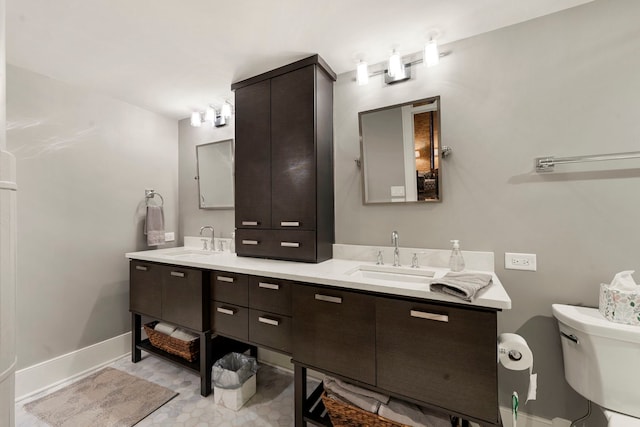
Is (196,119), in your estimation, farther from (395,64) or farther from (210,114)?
(395,64)

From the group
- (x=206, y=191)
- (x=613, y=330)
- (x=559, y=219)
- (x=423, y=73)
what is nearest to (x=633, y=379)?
(x=613, y=330)

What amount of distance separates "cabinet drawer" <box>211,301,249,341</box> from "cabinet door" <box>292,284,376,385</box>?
42cm

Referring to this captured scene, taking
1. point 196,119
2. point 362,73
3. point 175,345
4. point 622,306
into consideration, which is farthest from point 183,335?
point 622,306

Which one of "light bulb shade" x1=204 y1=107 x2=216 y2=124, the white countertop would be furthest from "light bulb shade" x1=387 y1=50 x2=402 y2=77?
"light bulb shade" x1=204 y1=107 x2=216 y2=124

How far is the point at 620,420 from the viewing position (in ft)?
3.63

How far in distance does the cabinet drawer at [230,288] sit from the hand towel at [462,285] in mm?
1161

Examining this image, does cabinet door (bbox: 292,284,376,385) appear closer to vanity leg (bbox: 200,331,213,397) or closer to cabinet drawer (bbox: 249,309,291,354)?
cabinet drawer (bbox: 249,309,291,354)

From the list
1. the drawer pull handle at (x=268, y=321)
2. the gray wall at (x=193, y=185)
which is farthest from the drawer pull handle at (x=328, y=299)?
the gray wall at (x=193, y=185)

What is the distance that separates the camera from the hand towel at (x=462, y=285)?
1107 millimetres

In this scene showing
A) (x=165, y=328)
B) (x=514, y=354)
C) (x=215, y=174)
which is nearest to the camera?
(x=514, y=354)

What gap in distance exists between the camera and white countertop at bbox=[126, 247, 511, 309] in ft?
3.77

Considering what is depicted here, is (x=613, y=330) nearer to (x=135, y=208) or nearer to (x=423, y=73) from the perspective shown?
(x=423, y=73)

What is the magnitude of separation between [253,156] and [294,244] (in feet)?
2.60

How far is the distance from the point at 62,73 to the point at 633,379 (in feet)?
12.7
